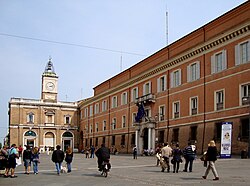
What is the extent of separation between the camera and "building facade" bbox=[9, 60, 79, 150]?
286 ft

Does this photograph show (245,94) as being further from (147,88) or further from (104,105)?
(104,105)

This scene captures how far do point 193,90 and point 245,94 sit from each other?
8.71 metres

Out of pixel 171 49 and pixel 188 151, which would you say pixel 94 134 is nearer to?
pixel 171 49

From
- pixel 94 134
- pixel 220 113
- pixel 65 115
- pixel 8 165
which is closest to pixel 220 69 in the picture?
pixel 220 113

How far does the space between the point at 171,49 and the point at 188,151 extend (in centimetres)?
2785

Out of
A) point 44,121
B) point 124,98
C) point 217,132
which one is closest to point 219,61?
point 217,132

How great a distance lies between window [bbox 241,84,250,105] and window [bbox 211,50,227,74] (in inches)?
136

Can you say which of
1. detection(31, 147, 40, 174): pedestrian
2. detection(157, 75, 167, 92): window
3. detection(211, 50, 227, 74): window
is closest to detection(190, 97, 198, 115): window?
detection(211, 50, 227, 74): window

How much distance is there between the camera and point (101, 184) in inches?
651

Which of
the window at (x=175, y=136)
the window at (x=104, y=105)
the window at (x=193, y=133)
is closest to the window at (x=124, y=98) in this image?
the window at (x=104, y=105)

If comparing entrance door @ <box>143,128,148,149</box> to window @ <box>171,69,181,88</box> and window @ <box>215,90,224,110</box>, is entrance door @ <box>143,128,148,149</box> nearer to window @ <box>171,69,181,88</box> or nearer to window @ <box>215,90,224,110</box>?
window @ <box>171,69,181,88</box>

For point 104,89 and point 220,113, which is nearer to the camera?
point 220,113

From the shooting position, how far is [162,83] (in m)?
50.6

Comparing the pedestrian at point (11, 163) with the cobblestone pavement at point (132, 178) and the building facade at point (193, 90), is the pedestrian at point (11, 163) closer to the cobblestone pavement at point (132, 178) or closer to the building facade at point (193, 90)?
the cobblestone pavement at point (132, 178)
